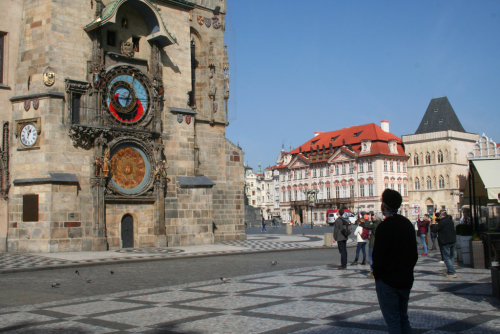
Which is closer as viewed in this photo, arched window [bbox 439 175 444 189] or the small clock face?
the small clock face

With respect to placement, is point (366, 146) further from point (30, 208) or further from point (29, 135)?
point (30, 208)

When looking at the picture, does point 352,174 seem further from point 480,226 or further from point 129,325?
point 129,325

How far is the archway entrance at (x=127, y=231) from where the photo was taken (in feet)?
84.0

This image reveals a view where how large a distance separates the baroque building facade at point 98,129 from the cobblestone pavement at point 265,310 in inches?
505

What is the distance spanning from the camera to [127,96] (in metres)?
26.2

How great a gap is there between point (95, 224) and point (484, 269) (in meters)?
16.1

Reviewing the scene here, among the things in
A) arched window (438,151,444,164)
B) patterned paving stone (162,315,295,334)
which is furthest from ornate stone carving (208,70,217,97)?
arched window (438,151,444,164)

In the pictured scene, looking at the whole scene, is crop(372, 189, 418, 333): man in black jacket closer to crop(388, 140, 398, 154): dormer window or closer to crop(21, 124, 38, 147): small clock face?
crop(21, 124, 38, 147): small clock face

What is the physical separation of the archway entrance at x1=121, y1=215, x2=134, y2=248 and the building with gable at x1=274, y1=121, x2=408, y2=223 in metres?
60.9

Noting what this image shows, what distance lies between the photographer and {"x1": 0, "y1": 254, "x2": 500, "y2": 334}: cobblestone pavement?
7.62 m

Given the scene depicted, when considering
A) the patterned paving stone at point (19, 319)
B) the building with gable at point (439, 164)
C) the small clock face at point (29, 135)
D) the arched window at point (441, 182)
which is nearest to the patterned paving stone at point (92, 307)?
the patterned paving stone at point (19, 319)

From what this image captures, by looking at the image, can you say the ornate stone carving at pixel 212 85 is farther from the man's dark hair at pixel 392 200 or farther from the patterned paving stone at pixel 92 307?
the man's dark hair at pixel 392 200

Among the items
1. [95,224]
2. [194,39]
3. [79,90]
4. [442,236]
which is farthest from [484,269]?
[194,39]

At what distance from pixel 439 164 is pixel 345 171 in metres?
17.9
